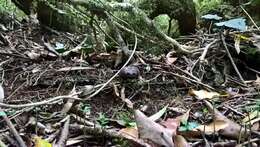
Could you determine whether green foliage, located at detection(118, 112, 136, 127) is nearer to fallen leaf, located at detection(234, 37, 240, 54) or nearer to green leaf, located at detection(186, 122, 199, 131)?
green leaf, located at detection(186, 122, 199, 131)

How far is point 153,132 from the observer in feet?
5.01

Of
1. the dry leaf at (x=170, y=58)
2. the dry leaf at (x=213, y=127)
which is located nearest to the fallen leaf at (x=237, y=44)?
the dry leaf at (x=170, y=58)

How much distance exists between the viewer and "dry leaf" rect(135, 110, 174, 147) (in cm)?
149

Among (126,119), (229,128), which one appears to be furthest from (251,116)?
(126,119)

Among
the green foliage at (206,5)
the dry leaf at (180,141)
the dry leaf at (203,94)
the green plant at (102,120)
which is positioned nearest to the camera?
the dry leaf at (180,141)

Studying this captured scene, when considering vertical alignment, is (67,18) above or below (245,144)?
above

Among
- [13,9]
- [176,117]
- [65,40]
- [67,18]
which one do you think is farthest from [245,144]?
[13,9]

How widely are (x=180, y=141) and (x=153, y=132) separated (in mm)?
101

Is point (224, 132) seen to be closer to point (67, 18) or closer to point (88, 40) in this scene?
point (88, 40)

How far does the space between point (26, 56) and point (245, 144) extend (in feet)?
5.10

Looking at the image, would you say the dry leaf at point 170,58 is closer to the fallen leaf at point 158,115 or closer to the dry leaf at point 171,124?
the fallen leaf at point 158,115

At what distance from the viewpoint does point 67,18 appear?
12.3ft

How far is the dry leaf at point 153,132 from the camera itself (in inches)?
58.6

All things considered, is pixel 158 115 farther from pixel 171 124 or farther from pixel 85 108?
pixel 85 108
